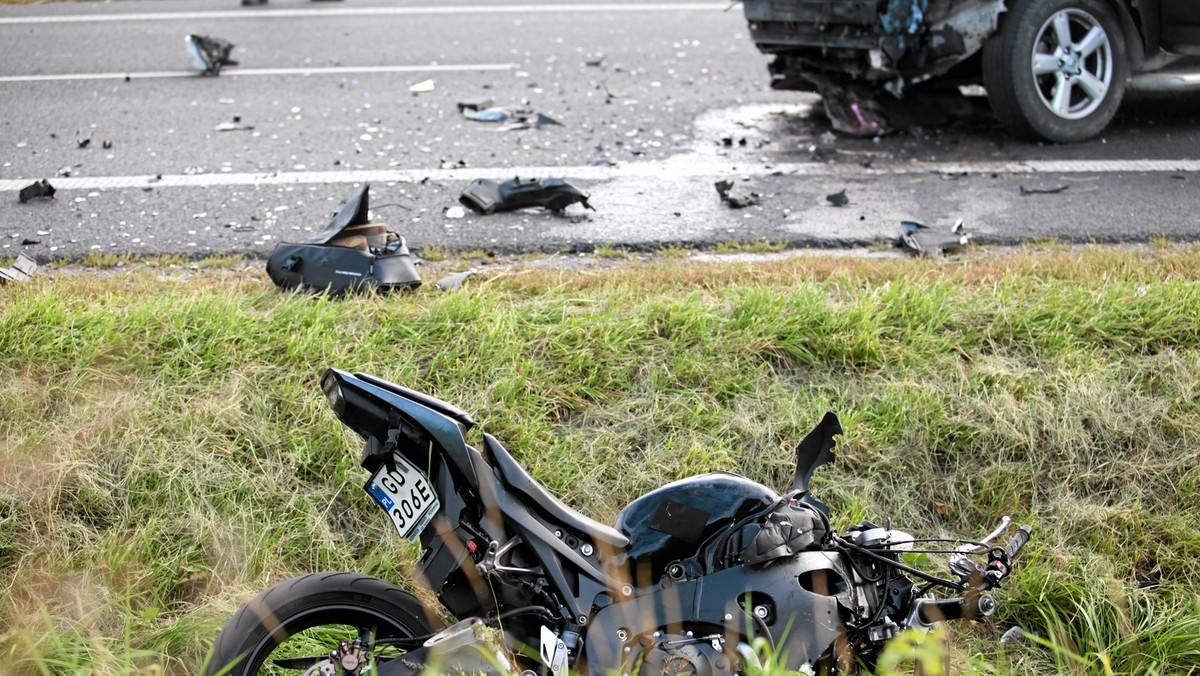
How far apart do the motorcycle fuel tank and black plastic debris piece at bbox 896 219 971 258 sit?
109 inches

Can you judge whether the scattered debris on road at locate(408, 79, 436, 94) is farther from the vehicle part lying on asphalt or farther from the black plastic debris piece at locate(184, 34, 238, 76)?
the vehicle part lying on asphalt

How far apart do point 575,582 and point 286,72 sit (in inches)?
271

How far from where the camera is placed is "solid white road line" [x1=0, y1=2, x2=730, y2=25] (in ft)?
33.6

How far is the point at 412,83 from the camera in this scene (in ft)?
27.1

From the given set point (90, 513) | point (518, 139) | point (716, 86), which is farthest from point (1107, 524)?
point (716, 86)

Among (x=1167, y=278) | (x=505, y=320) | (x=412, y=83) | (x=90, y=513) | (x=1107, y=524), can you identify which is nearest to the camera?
(x=90, y=513)

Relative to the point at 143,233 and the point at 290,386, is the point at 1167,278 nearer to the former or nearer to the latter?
the point at 290,386

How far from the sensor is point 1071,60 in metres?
6.65

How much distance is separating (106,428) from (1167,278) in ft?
13.8

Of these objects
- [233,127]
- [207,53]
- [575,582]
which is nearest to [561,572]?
[575,582]

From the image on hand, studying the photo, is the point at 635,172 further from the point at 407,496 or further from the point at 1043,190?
the point at 407,496

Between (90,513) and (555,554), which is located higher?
(555,554)

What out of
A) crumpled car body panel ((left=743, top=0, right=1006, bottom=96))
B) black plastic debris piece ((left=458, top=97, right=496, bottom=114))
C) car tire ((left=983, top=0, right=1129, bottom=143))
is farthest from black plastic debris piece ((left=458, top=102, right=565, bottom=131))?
car tire ((left=983, top=0, right=1129, bottom=143))

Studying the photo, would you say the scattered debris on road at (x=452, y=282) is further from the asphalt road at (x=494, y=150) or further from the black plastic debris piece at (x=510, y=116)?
the black plastic debris piece at (x=510, y=116)
